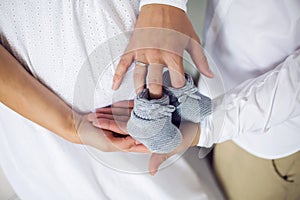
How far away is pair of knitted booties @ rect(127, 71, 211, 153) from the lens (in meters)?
0.54

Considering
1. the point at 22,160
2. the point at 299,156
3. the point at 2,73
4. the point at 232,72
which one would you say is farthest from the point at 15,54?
the point at 299,156

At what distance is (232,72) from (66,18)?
0.37m

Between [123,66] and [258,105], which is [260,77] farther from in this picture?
[123,66]

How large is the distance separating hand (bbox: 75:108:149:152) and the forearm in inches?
0.7

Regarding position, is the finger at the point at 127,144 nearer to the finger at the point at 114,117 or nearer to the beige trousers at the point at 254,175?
the finger at the point at 114,117

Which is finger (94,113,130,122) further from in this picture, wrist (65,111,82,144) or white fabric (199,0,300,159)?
white fabric (199,0,300,159)

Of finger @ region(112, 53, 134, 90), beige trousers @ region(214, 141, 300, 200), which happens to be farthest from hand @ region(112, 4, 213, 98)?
beige trousers @ region(214, 141, 300, 200)

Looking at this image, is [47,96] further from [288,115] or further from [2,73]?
[288,115]

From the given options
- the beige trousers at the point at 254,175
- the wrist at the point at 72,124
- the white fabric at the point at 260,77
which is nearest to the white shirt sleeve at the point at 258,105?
the white fabric at the point at 260,77

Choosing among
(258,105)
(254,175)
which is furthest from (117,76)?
(254,175)

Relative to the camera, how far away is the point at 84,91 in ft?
2.16

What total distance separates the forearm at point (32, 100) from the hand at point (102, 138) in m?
0.02

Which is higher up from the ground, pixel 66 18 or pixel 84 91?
pixel 66 18

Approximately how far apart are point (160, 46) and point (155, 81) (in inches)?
2.8
